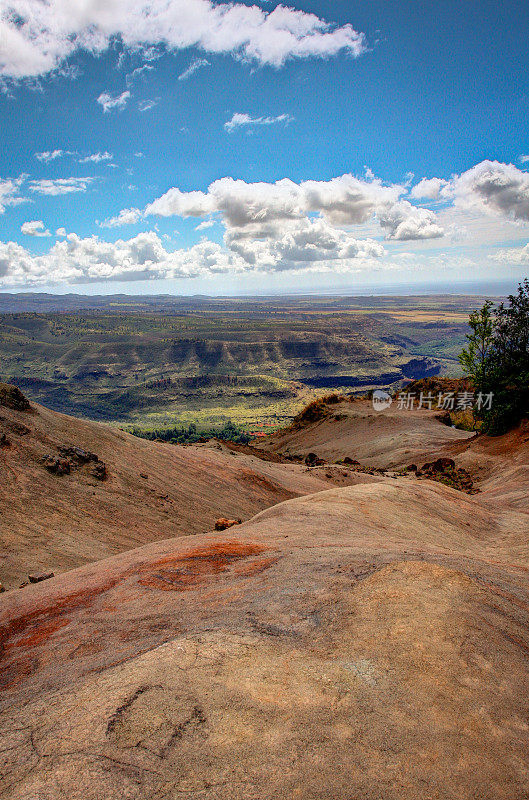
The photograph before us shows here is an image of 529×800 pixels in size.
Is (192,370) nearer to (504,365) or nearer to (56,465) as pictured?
(504,365)

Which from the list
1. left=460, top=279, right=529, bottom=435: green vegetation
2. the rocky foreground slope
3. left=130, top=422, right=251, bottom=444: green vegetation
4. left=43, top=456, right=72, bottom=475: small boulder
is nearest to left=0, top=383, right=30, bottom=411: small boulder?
left=43, top=456, right=72, bottom=475: small boulder

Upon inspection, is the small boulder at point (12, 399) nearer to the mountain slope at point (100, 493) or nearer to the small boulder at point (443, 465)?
the mountain slope at point (100, 493)

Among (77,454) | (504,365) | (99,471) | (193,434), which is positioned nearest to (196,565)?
(99,471)

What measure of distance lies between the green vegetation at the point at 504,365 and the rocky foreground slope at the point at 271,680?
2301 cm

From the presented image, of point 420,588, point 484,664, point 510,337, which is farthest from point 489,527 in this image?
point 510,337

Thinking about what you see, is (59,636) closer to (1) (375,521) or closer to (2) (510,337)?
(1) (375,521)

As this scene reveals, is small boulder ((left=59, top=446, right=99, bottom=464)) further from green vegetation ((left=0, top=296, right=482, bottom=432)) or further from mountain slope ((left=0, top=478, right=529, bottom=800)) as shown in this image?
green vegetation ((left=0, top=296, right=482, bottom=432))

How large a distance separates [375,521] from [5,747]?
32.1 feet

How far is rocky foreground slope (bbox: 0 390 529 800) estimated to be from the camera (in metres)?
3.11

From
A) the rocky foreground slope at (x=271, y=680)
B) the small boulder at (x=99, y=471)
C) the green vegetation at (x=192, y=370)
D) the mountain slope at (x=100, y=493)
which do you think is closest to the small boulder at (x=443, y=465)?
the mountain slope at (x=100, y=493)

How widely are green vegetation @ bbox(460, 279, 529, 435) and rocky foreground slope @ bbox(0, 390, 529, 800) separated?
2301 cm

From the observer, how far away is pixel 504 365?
2986 cm

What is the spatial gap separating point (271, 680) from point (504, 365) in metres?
30.9

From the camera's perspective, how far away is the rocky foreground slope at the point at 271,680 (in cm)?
311
